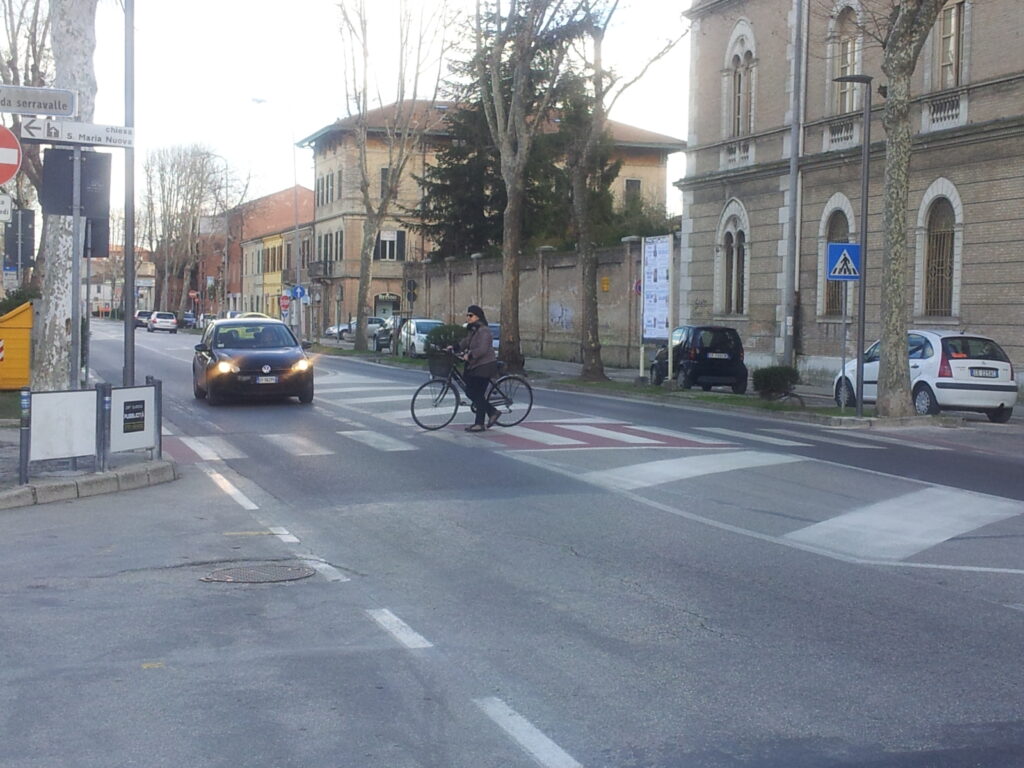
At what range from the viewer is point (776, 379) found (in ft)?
76.1

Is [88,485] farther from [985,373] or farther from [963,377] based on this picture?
[985,373]

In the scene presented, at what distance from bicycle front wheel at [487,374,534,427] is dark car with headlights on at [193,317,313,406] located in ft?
16.9

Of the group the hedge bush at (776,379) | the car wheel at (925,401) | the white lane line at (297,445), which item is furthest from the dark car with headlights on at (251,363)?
the car wheel at (925,401)

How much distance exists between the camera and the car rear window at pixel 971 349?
21.3 meters

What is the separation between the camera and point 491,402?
56.9 ft

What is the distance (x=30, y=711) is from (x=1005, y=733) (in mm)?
4047

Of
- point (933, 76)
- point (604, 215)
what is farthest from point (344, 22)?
point (933, 76)

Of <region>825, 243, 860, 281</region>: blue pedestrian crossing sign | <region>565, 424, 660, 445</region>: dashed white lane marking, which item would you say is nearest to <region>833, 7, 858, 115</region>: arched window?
<region>825, 243, 860, 281</region>: blue pedestrian crossing sign

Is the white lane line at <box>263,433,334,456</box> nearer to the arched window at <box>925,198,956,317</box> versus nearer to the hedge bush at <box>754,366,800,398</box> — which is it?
the hedge bush at <box>754,366,800,398</box>

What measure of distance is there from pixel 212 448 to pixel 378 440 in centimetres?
211

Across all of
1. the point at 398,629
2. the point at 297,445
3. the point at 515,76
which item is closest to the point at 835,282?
the point at 515,76

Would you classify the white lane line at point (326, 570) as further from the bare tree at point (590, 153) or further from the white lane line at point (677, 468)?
the bare tree at point (590, 153)

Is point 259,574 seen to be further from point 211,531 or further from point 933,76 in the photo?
point 933,76

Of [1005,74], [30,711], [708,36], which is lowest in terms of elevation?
[30,711]
